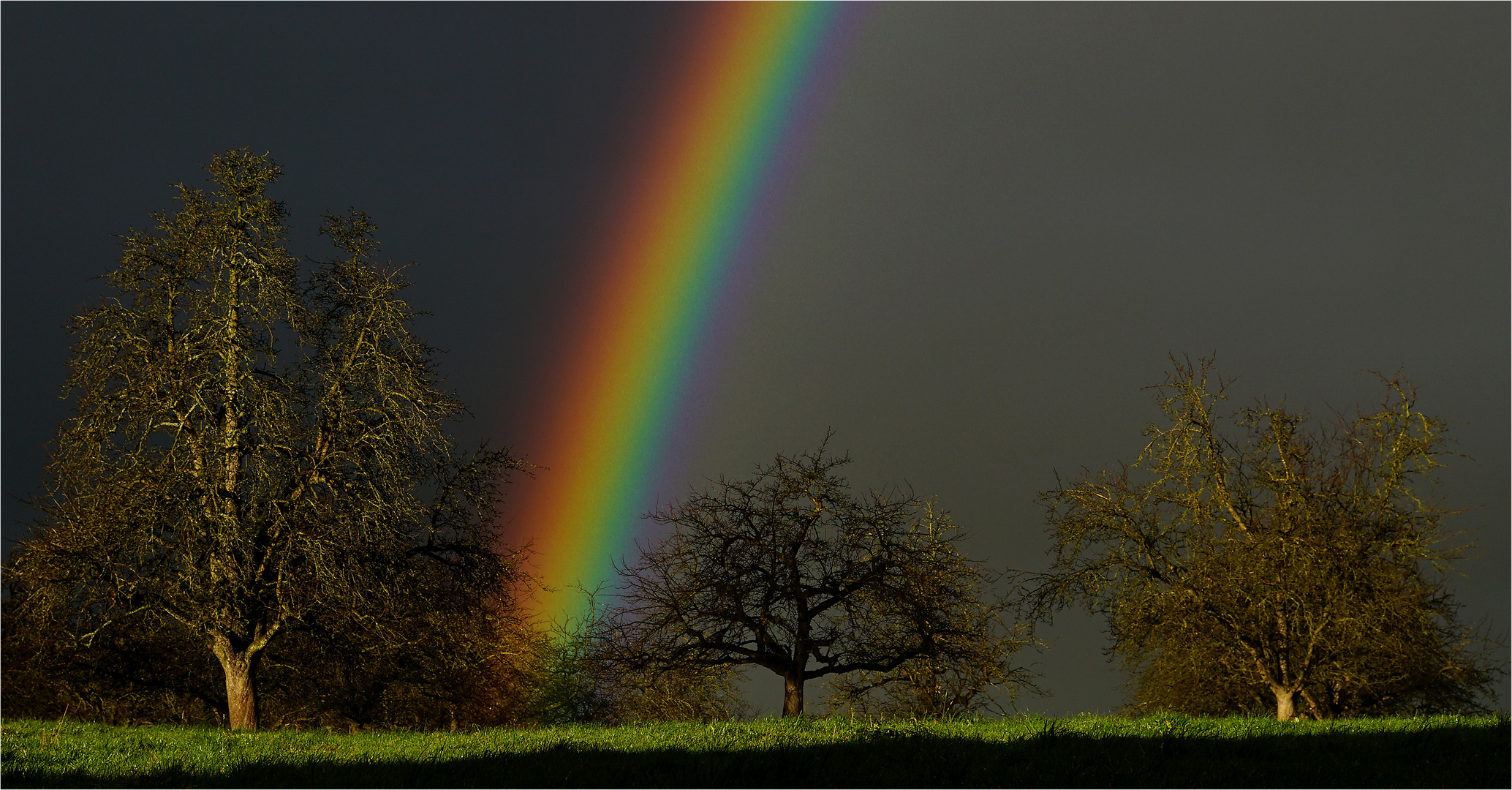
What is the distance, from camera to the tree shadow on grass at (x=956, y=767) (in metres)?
8.93

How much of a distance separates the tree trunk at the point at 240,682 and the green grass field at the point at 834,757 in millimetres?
4654

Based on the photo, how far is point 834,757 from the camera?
961 cm

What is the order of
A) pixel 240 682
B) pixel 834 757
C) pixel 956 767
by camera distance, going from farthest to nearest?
1. pixel 240 682
2. pixel 834 757
3. pixel 956 767

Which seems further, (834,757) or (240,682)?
(240,682)

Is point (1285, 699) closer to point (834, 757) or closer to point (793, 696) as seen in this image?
point (793, 696)

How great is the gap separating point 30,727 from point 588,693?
75.3ft

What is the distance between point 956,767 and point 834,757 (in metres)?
1.12

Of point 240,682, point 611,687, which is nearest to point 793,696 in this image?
point 611,687

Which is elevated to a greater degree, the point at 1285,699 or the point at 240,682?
the point at 240,682

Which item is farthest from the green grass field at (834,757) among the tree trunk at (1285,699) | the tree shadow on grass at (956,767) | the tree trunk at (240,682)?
the tree trunk at (1285,699)

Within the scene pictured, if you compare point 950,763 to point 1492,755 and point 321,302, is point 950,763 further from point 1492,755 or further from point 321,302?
point 321,302

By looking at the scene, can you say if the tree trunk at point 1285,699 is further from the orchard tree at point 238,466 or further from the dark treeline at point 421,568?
the orchard tree at point 238,466

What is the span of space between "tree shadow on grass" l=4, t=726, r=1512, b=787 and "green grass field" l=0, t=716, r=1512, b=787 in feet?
0.07

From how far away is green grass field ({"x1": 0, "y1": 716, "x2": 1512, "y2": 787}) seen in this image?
9031mm
